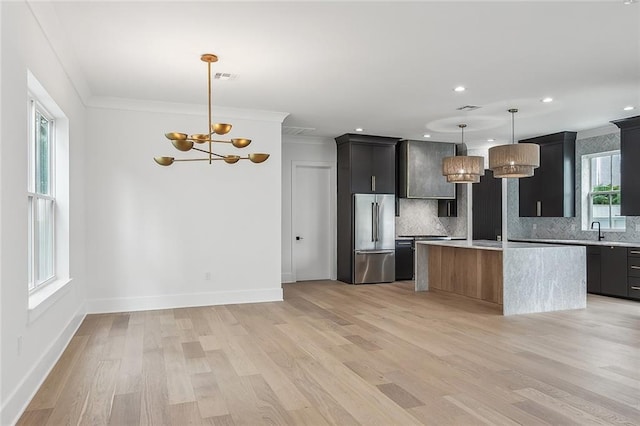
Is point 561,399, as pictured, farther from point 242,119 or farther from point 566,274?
point 242,119

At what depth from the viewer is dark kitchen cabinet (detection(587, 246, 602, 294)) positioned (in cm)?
725


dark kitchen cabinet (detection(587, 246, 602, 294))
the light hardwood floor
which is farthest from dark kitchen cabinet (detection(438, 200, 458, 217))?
the light hardwood floor

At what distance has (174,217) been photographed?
6.13m

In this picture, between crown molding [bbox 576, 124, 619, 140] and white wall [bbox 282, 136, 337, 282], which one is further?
white wall [bbox 282, 136, 337, 282]

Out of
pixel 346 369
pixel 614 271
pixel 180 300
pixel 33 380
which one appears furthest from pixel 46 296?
pixel 614 271

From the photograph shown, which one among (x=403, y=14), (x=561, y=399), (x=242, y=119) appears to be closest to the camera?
(x=561, y=399)

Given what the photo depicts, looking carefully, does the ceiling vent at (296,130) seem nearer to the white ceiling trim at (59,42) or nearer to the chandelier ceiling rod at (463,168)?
the chandelier ceiling rod at (463,168)

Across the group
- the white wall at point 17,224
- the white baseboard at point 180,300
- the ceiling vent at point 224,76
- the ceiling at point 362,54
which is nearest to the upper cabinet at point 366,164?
the ceiling at point 362,54

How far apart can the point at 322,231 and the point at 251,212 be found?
2578mm

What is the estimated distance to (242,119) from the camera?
256 inches

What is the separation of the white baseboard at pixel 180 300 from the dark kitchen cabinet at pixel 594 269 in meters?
4.90

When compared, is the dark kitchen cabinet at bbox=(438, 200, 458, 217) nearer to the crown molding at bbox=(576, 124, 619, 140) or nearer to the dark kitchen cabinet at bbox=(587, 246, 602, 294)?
the crown molding at bbox=(576, 124, 619, 140)

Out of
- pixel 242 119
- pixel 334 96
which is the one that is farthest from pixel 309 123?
pixel 334 96

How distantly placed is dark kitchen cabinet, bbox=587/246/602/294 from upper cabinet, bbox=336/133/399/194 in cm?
337
